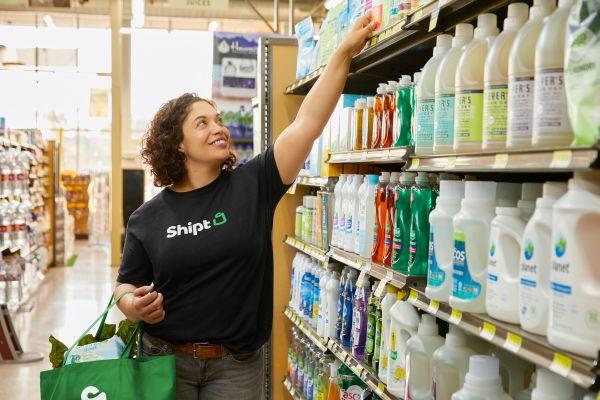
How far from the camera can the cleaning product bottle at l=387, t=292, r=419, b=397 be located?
8.15ft

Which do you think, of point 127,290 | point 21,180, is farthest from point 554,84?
point 21,180

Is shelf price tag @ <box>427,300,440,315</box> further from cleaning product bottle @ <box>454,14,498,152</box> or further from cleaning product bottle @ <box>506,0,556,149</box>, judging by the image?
cleaning product bottle @ <box>506,0,556,149</box>

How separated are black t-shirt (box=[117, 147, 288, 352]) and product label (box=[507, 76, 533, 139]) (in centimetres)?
120

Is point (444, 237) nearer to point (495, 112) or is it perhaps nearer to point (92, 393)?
point (495, 112)

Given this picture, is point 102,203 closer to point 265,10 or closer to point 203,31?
point 203,31

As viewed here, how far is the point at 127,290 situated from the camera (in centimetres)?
271

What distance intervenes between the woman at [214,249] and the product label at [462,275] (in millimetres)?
885

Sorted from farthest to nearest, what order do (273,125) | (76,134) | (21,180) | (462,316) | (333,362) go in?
1. (76,134)
2. (21,180)
3. (273,125)
4. (333,362)
5. (462,316)

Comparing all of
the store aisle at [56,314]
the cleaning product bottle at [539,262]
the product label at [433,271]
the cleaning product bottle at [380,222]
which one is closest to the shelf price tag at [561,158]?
the cleaning product bottle at [539,262]

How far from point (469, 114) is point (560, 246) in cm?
56

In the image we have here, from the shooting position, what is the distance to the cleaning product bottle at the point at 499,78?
1.79 m

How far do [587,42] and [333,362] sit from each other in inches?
98.4

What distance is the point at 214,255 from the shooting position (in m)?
2.60

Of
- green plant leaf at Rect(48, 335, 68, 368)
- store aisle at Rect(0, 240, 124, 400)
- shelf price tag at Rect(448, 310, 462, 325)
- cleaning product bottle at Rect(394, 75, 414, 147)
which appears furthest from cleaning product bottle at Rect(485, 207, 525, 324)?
store aisle at Rect(0, 240, 124, 400)
